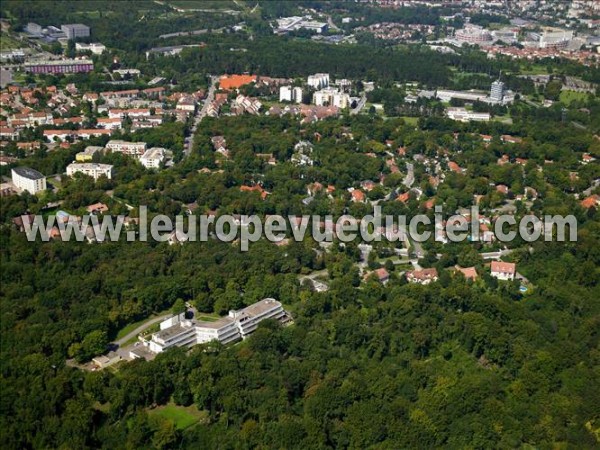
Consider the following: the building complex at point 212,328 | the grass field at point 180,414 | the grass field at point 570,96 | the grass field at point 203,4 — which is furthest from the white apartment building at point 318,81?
the grass field at point 180,414

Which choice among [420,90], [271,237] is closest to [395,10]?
[420,90]

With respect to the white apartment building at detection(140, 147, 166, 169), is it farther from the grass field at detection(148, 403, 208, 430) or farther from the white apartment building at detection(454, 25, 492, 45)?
the white apartment building at detection(454, 25, 492, 45)

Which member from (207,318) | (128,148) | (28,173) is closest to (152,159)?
(128,148)

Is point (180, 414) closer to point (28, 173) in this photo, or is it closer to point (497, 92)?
point (28, 173)

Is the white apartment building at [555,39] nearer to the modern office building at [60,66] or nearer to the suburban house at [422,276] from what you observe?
the modern office building at [60,66]

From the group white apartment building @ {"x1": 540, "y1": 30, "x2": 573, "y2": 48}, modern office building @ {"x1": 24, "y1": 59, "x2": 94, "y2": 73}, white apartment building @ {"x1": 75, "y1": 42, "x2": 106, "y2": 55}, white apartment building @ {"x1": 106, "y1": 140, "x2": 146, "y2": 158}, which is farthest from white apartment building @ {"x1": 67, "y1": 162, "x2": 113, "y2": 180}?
white apartment building @ {"x1": 540, "y1": 30, "x2": 573, "y2": 48}
